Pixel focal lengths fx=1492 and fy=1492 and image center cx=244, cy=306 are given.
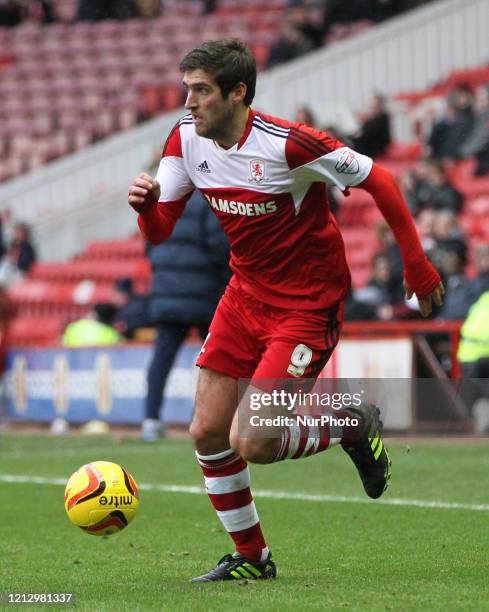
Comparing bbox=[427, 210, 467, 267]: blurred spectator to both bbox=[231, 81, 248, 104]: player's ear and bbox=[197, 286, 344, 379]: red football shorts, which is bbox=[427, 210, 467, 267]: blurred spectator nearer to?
bbox=[197, 286, 344, 379]: red football shorts

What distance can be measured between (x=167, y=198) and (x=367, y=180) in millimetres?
862

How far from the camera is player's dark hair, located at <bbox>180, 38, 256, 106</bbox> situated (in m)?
5.77

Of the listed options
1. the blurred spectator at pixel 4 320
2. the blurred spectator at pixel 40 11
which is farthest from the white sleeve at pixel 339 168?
the blurred spectator at pixel 40 11

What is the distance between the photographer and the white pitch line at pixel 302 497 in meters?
8.11

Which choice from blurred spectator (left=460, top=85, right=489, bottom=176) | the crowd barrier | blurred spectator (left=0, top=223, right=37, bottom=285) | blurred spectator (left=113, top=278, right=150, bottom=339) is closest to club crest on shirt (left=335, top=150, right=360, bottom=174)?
the crowd barrier

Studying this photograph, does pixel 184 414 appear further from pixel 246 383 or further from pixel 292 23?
pixel 292 23

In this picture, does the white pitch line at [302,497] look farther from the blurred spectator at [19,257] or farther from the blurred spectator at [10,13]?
the blurred spectator at [10,13]

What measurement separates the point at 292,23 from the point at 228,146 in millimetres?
16949

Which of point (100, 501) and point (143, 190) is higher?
point (143, 190)

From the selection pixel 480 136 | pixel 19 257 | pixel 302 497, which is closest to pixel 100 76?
pixel 19 257

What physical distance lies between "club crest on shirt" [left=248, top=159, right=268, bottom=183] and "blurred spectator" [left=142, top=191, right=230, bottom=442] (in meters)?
6.23

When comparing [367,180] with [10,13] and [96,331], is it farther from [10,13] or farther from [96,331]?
[10,13]

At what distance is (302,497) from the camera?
881 centimetres

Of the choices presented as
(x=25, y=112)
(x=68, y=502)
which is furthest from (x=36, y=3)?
(x=68, y=502)
